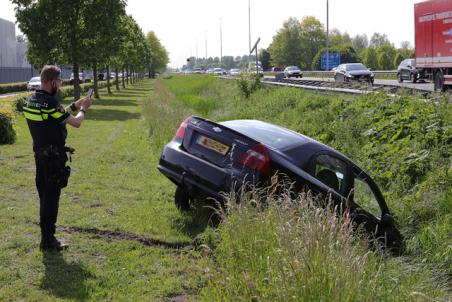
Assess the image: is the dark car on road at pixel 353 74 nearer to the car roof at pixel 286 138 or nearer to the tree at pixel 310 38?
the car roof at pixel 286 138

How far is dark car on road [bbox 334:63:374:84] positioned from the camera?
112 ft

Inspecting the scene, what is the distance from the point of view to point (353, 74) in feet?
113

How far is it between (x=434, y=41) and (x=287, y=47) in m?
88.4

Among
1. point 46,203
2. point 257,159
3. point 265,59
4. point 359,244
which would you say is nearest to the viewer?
point 359,244

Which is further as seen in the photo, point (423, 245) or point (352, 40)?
point (352, 40)

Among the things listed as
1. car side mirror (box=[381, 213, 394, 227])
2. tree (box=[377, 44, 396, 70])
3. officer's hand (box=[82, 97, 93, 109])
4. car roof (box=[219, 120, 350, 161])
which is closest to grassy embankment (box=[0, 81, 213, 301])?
car roof (box=[219, 120, 350, 161])

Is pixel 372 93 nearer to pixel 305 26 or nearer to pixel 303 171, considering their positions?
pixel 303 171

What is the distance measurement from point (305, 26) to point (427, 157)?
110 meters

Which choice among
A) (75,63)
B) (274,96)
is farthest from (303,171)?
(75,63)

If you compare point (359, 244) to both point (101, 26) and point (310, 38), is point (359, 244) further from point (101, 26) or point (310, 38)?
point (310, 38)

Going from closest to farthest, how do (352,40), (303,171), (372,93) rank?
(303,171), (372,93), (352,40)

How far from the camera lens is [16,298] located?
4531 millimetres

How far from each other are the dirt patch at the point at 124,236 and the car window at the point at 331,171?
1.61 metres

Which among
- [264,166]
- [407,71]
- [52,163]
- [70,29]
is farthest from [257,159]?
[407,71]
